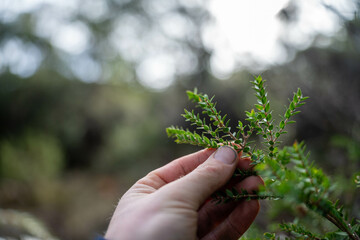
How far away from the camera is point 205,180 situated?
3.30 ft

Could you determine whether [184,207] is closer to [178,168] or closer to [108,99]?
[178,168]

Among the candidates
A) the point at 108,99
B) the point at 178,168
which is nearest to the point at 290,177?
the point at 178,168

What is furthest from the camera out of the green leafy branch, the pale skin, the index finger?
the index finger

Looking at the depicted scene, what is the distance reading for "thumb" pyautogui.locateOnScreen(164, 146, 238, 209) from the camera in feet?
3.29

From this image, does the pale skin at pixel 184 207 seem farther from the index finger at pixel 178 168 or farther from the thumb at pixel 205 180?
the index finger at pixel 178 168

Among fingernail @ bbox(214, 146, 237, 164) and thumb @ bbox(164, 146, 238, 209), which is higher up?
fingernail @ bbox(214, 146, 237, 164)

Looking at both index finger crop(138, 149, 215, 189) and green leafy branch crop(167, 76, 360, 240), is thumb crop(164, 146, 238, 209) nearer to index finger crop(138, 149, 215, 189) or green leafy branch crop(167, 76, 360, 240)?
green leafy branch crop(167, 76, 360, 240)

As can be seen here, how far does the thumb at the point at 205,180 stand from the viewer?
100cm

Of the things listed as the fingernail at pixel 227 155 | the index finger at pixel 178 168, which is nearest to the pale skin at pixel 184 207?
the fingernail at pixel 227 155

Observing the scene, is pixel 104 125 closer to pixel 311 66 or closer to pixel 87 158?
pixel 87 158

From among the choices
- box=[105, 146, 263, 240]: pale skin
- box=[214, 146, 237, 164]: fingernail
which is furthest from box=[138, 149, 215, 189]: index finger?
box=[214, 146, 237, 164]: fingernail

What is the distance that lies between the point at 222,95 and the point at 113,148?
6.77 metres

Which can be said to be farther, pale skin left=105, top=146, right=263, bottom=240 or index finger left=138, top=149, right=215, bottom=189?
index finger left=138, top=149, right=215, bottom=189

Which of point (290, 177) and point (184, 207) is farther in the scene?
point (184, 207)
